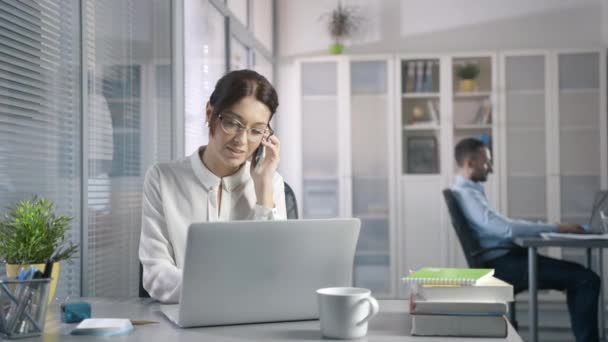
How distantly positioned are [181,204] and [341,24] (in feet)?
13.7

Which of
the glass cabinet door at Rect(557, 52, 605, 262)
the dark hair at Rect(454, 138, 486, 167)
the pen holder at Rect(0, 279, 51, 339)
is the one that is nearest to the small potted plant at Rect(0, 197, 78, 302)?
the pen holder at Rect(0, 279, 51, 339)

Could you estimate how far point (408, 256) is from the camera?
5566 millimetres

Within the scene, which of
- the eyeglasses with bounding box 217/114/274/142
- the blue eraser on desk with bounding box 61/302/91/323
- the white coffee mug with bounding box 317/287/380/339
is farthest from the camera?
the eyeglasses with bounding box 217/114/274/142

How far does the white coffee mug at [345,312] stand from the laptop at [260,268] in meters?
0.10

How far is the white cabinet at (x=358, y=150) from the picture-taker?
18.4 feet

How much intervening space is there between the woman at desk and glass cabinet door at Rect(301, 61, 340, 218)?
11.9 feet

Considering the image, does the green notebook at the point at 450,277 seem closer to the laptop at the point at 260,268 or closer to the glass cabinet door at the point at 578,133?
the laptop at the point at 260,268

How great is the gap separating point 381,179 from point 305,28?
1.49 metres

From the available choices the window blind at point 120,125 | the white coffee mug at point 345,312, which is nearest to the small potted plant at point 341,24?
the window blind at point 120,125

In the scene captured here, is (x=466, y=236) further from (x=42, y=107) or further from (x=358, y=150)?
(x=42, y=107)

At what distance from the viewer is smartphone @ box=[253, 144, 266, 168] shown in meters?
2.07

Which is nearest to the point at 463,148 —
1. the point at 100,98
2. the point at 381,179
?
the point at 381,179

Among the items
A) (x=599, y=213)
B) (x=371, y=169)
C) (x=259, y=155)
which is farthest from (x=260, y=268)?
(x=371, y=169)

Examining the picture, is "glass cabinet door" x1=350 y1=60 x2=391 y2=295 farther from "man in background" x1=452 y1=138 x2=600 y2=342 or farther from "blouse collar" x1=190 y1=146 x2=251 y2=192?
"blouse collar" x1=190 y1=146 x2=251 y2=192
